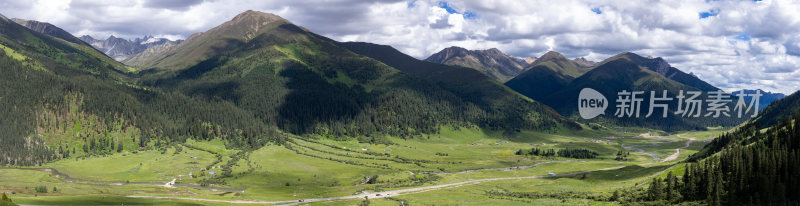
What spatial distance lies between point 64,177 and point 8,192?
2447 inches

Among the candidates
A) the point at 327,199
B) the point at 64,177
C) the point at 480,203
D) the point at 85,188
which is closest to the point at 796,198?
the point at 480,203

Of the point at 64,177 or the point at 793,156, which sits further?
the point at 64,177

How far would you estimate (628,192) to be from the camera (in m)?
145

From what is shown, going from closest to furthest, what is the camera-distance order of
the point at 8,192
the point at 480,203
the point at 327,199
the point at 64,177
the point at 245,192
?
the point at 8,192 < the point at 480,203 < the point at 327,199 < the point at 245,192 < the point at 64,177

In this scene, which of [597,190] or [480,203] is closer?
[480,203]

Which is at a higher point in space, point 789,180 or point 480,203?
point 789,180

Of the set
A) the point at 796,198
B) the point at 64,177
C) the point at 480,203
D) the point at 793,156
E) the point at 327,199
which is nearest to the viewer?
the point at 796,198

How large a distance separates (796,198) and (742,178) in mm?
10571

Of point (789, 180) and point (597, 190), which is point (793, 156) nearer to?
point (789, 180)

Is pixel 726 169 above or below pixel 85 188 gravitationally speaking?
above

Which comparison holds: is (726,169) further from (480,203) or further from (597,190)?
(480,203)

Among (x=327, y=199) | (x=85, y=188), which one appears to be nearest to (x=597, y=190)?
(x=327, y=199)

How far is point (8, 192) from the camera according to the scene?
456ft

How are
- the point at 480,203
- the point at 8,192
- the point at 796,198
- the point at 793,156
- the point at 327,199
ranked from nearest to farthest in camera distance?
the point at 796,198, the point at 793,156, the point at 8,192, the point at 480,203, the point at 327,199
